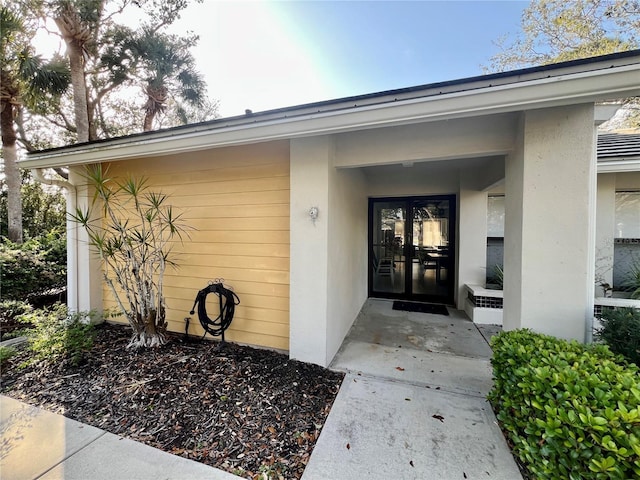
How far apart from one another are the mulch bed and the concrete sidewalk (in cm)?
9

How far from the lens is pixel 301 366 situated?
10.3ft

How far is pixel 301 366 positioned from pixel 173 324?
2573mm

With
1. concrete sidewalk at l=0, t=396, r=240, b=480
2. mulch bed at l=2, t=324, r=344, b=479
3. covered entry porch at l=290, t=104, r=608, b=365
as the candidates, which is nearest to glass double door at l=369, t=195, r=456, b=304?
covered entry porch at l=290, t=104, r=608, b=365

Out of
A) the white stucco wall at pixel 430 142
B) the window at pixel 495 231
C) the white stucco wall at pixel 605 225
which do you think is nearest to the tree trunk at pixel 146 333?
the white stucco wall at pixel 430 142

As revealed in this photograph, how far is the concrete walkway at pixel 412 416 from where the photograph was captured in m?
1.86

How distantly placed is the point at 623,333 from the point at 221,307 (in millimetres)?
4356

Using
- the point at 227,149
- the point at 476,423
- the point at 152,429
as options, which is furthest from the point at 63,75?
the point at 476,423

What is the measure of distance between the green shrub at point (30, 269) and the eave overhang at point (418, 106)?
14.4 ft

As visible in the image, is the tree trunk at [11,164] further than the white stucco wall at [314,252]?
Yes

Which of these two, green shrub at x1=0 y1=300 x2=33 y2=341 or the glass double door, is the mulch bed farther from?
the glass double door

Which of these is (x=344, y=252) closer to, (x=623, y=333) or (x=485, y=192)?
(x=623, y=333)

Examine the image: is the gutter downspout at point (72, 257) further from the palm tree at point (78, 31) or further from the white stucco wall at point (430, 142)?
the white stucco wall at point (430, 142)

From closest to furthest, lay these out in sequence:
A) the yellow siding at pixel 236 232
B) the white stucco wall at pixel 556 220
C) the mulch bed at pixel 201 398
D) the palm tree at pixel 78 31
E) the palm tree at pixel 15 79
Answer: the mulch bed at pixel 201 398
the white stucco wall at pixel 556 220
the yellow siding at pixel 236 232
the palm tree at pixel 15 79
the palm tree at pixel 78 31

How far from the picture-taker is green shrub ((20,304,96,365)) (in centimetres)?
335
